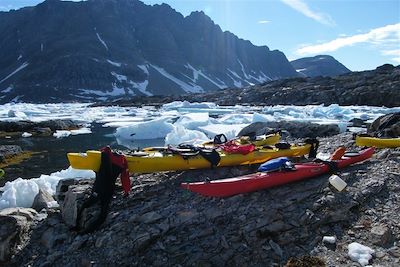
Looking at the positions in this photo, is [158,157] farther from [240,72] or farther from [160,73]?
[240,72]

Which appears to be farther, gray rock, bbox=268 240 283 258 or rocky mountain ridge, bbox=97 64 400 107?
rocky mountain ridge, bbox=97 64 400 107

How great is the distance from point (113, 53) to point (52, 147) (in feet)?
440

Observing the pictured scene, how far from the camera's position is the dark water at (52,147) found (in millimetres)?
15297

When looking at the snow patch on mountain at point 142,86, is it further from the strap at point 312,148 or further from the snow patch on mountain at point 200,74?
the strap at point 312,148

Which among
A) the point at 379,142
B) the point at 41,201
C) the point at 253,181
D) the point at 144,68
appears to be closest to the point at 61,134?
the point at 41,201

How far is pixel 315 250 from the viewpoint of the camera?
536 cm

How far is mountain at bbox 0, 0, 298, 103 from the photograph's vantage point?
127812mm

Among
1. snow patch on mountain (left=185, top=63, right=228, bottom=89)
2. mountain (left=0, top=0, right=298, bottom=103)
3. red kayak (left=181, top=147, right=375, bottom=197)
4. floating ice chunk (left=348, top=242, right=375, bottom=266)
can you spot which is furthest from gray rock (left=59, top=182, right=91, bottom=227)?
snow patch on mountain (left=185, top=63, right=228, bottom=89)

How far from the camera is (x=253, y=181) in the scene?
653 centimetres

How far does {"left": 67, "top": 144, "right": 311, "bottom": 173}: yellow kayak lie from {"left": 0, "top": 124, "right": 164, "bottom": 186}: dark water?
7.37 meters

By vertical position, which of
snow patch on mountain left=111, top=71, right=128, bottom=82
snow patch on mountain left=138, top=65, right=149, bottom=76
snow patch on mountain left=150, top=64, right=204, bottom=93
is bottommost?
snow patch on mountain left=150, top=64, right=204, bottom=93

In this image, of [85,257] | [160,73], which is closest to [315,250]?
[85,257]

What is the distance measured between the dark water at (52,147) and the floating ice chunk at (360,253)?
1167 centimetres

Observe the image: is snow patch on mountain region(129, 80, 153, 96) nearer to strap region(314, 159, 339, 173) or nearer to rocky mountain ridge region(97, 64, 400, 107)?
rocky mountain ridge region(97, 64, 400, 107)
